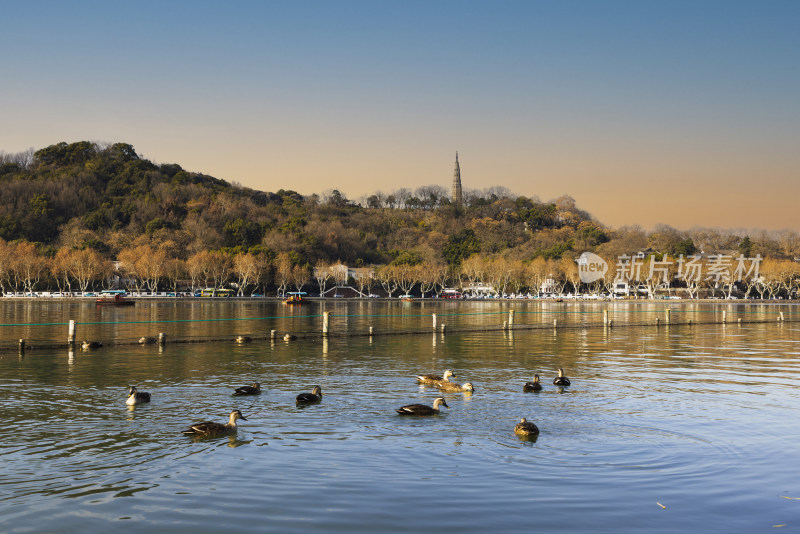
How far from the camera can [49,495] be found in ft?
38.6

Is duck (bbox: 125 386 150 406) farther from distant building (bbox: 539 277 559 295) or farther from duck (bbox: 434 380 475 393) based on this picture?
distant building (bbox: 539 277 559 295)

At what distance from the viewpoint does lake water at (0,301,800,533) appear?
36.0 feet

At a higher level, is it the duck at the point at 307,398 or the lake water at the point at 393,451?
the duck at the point at 307,398

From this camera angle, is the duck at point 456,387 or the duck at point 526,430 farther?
the duck at point 456,387

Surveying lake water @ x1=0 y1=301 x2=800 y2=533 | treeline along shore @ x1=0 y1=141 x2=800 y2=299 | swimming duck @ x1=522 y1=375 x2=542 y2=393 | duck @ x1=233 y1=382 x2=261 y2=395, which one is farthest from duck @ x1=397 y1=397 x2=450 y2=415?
treeline along shore @ x1=0 y1=141 x2=800 y2=299

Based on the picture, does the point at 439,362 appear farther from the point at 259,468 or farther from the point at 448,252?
the point at 448,252

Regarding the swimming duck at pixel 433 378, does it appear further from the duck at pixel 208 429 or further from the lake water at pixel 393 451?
the duck at pixel 208 429

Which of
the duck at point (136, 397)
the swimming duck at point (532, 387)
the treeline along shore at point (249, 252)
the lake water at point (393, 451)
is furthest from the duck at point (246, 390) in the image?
the treeline along shore at point (249, 252)

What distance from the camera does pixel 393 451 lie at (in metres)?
14.9

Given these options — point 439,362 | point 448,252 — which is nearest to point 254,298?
point 448,252

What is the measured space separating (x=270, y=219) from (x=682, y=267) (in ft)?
351

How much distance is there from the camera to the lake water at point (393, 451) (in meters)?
11.0

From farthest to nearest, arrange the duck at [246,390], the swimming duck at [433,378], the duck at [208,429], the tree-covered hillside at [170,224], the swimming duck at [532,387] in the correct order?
the tree-covered hillside at [170,224]
the swimming duck at [433,378]
the swimming duck at [532,387]
the duck at [246,390]
the duck at [208,429]

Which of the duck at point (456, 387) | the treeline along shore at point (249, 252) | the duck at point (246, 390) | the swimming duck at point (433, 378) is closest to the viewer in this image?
the duck at point (246, 390)
